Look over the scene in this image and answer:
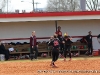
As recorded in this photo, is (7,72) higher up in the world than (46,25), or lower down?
lower down

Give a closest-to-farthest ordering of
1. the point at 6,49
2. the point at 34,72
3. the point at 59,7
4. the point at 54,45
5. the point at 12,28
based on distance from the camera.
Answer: the point at 34,72, the point at 54,45, the point at 6,49, the point at 12,28, the point at 59,7

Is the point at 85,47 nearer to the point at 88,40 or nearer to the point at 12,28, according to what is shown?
the point at 88,40

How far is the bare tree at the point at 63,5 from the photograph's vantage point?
6935cm

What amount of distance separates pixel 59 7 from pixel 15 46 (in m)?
46.3

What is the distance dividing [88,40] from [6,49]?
560 cm

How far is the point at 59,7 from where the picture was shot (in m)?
70.4

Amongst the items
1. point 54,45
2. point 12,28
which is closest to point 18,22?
point 12,28

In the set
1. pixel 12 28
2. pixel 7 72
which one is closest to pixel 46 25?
pixel 12 28

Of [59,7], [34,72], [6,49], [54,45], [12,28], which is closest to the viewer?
[34,72]

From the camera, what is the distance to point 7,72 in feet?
53.6

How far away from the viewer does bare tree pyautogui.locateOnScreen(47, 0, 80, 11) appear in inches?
2730

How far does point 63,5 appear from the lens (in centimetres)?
7262

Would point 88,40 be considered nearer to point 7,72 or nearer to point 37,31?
point 37,31

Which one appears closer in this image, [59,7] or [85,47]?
[85,47]
